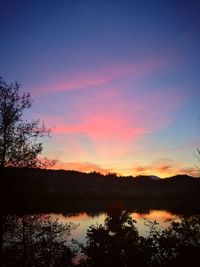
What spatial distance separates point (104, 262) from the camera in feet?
44.0

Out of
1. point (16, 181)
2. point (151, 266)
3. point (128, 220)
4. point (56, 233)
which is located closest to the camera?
point (151, 266)

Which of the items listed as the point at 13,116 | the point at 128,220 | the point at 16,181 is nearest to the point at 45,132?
the point at 13,116

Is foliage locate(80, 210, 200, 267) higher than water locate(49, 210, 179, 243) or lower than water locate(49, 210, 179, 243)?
higher

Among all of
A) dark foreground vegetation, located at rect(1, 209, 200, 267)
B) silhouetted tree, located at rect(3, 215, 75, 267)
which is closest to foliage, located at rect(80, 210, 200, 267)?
dark foreground vegetation, located at rect(1, 209, 200, 267)

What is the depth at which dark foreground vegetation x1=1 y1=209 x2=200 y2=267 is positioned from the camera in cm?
1196

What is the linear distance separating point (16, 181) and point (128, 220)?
21.1 m

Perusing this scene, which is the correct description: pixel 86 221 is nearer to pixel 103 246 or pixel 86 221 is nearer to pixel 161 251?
pixel 103 246

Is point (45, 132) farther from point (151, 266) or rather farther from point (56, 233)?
point (151, 266)

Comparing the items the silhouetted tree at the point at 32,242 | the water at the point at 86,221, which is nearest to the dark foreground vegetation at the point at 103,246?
the silhouetted tree at the point at 32,242

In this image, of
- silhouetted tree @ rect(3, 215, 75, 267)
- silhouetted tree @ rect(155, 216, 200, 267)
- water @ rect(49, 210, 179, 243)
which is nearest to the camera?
silhouetted tree @ rect(155, 216, 200, 267)

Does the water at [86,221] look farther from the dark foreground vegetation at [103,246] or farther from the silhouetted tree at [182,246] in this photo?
the silhouetted tree at [182,246]

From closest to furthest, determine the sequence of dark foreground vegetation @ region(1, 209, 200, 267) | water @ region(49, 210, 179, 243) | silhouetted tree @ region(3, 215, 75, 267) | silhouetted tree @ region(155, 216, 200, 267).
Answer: silhouetted tree @ region(155, 216, 200, 267) → dark foreground vegetation @ region(1, 209, 200, 267) → silhouetted tree @ region(3, 215, 75, 267) → water @ region(49, 210, 179, 243)

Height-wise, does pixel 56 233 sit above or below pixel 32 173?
below

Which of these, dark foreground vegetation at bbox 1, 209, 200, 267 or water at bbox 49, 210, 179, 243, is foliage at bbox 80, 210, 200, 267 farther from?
water at bbox 49, 210, 179, 243
